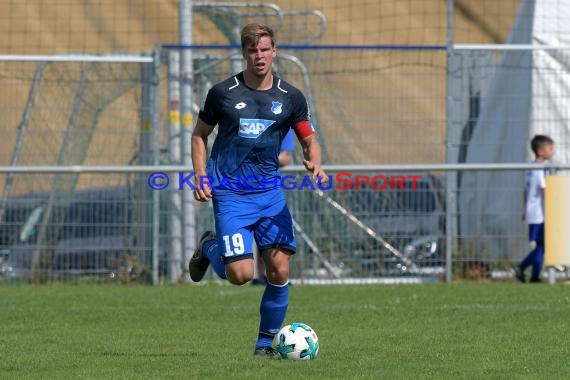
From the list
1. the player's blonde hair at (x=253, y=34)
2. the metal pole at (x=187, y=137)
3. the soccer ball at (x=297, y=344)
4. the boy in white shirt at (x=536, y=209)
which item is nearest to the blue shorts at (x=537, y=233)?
the boy in white shirt at (x=536, y=209)

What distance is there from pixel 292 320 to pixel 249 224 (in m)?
2.60

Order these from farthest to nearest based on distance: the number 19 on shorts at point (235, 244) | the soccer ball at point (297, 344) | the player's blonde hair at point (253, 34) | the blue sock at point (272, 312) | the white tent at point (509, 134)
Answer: the white tent at point (509, 134)
the blue sock at point (272, 312)
the number 19 on shorts at point (235, 244)
the player's blonde hair at point (253, 34)
the soccer ball at point (297, 344)

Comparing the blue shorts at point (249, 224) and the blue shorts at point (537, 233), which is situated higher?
the blue shorts at point (249, 224)

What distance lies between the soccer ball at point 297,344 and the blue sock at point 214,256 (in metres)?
0.69

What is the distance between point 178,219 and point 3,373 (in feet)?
26.4

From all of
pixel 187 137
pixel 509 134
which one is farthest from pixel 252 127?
pixel 509 134

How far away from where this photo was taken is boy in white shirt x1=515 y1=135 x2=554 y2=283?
49.2ft

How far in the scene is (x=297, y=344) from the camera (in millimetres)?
7859

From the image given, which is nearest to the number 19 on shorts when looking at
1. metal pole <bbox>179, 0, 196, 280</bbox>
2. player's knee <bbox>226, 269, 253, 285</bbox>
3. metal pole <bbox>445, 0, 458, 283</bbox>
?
player's knee <bbox>226, 269, 253, 285</bbox>

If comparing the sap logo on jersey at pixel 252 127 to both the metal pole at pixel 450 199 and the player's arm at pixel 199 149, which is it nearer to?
the player's arm at pixel 199 149

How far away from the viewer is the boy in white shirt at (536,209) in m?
15.0

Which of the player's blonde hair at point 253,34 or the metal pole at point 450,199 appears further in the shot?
the metal pole at point 450,199

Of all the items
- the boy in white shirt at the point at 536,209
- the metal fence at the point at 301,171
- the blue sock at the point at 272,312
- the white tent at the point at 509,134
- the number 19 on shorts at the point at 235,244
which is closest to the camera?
the number 19 on shorts at the point at 235,244

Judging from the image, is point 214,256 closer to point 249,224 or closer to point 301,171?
point 249,224
